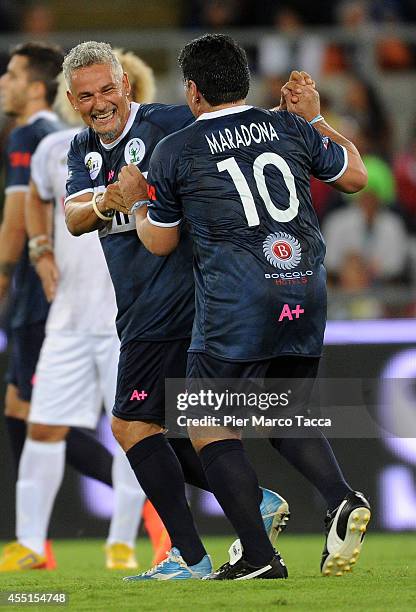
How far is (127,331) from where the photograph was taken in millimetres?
5398

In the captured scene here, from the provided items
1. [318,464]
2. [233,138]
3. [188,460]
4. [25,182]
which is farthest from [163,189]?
[25,182]

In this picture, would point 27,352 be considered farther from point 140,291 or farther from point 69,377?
point 140,291

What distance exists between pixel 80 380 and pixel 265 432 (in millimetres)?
2208

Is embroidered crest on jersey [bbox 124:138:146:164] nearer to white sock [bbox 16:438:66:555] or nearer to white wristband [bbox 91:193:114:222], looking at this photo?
white wristband [bbox 91:193:114:222]

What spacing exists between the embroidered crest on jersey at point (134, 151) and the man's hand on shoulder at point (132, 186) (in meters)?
0.26

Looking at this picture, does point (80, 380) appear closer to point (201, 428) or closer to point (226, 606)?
point (201, 428)

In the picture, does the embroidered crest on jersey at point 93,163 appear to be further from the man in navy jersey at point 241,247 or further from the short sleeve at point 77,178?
the man in navy jersey at point 241,247

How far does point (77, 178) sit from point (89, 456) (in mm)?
2290

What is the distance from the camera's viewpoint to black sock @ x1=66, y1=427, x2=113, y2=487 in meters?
7.27

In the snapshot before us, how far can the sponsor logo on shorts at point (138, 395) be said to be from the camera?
5316mm

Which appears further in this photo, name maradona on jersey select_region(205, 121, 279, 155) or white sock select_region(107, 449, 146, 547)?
white sock select_region(107, 449, 146, 547)

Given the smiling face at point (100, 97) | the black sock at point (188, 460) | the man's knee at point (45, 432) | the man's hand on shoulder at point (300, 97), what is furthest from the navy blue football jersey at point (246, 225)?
the man's knee at point (45, 432)

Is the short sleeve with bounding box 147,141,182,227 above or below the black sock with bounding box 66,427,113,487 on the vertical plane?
above

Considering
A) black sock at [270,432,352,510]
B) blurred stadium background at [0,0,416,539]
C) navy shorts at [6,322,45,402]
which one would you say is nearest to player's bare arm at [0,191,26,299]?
navy shorts at [6,322,45,402]
